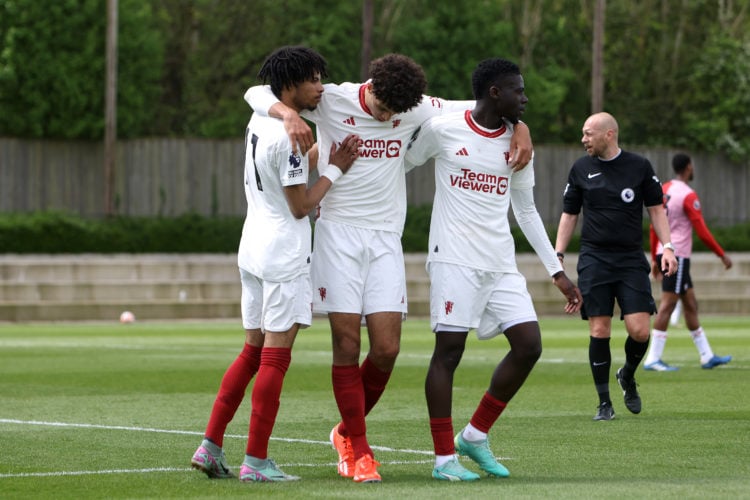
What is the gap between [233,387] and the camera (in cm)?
854

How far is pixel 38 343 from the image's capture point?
22.2 meters

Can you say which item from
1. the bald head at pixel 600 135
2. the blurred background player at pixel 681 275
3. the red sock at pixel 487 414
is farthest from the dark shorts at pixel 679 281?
the red sock at pixel 487 414

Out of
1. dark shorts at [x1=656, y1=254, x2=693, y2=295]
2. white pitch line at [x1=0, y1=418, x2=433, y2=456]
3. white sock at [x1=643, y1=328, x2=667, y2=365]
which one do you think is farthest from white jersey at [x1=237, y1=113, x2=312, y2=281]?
dark shorts at [x1=656, y1=254, x2=693, y2=295]

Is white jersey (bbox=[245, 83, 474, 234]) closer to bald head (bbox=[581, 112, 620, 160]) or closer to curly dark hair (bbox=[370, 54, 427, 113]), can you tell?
curly dark hair (bbox=[370, 54, 427, 113])

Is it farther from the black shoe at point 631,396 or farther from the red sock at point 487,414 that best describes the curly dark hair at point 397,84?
the black shoe at point 631,396

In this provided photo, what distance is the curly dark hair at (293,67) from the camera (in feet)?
27.3

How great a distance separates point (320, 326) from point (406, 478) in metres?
19.2

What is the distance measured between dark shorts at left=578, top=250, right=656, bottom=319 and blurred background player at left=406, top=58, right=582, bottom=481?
10.7ft

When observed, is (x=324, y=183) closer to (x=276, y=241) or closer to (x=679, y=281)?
(x=276, y=241)

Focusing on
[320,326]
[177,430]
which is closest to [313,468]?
[177,430]

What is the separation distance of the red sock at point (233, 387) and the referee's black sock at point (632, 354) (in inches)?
165

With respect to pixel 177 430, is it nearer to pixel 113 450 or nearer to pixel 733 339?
pixel 113 450

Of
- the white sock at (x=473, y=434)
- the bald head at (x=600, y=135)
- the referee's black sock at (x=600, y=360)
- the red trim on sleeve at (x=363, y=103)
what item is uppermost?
the red trim on sleeve at (x=363, y=103)

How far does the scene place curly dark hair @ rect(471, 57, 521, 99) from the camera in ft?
28.5
